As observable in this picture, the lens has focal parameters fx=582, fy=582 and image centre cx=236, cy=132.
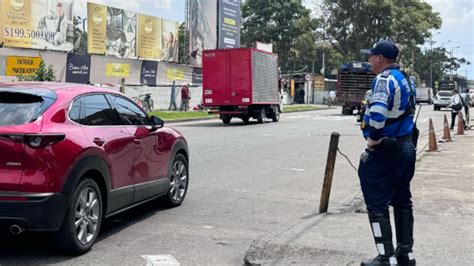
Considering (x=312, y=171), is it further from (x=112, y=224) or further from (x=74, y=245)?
(x=74, y=245)

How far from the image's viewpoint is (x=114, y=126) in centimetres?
613

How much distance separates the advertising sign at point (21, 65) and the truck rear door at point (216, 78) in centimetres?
790

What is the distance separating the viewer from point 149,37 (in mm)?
36094

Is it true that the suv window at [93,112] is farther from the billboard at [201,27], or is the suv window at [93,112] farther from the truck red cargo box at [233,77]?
the billboard at [201,27]

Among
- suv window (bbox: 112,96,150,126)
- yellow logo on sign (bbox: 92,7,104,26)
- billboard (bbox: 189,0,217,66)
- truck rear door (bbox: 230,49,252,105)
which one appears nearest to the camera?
suv window (bbox: 112,96,150,126)

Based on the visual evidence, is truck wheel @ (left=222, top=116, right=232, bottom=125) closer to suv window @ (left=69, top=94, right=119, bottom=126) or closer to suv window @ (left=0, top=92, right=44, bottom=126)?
suv window @ (left=69, top=94, right=119, bottom=126)

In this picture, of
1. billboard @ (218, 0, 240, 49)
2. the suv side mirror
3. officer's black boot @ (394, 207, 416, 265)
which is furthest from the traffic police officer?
billboard @ (218, 0, 240, 49)

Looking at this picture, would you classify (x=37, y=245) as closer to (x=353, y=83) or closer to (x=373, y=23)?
(x=353, y=83)

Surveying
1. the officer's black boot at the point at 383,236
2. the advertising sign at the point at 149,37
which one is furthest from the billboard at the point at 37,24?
the officer's black boot at the point at 383,236

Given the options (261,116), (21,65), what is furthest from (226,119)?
(21,65)

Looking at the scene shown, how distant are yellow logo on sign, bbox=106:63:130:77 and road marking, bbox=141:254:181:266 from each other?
28.0 metres

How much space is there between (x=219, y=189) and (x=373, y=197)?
4.91m

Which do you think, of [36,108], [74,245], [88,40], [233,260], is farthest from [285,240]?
[88,40]

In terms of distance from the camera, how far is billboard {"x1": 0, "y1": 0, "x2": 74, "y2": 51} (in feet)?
85.0
